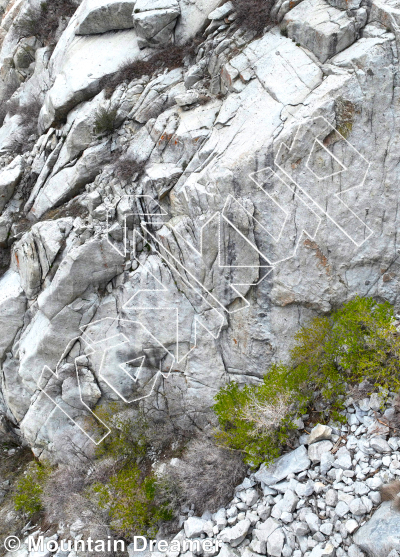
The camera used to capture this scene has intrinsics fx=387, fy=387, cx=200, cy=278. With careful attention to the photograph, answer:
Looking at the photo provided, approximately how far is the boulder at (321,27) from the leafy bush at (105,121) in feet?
15.5

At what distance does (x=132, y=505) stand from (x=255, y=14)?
1078 cm

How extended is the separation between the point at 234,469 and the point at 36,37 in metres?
15.6

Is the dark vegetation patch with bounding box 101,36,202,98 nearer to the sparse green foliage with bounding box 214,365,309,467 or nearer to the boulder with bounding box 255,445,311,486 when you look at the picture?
the sparse green foliage with bounding box 214,365,309,467

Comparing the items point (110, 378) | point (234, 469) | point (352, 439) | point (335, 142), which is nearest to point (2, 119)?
point (110, 378)

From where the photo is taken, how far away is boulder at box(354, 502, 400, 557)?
16.8 ft

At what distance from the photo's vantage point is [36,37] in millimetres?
14133

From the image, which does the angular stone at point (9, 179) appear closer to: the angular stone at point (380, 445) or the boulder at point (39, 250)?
the boulder at point (39, 250)

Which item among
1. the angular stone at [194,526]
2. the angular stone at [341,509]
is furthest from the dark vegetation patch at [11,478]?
the angular stone at [341,509]

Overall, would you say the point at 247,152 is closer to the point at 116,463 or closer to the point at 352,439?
the point at 352,439

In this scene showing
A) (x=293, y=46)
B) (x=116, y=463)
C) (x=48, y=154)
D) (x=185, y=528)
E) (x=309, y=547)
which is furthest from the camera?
(x=48, y=154)

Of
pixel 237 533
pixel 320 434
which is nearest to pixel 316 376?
pixel 320 434

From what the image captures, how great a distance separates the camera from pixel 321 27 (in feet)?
25.6

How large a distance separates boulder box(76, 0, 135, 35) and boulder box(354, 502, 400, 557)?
523 inches

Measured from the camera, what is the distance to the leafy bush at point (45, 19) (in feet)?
45.0
